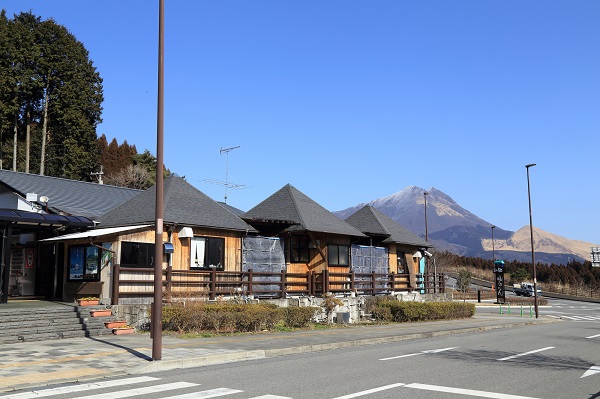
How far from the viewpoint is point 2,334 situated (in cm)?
1596

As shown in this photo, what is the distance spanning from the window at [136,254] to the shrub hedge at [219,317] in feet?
8.31

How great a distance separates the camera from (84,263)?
22406mm

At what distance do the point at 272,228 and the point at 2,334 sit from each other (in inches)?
585

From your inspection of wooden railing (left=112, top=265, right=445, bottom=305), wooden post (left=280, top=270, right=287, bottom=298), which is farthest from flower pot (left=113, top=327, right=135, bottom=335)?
wooden post (left=280, top=270, right=287, bottom=298)

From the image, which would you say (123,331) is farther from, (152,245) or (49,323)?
(152,245)

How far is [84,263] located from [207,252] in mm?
4983

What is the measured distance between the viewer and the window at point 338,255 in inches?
1167

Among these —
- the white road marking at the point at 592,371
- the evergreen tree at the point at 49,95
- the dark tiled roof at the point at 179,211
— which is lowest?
the white road marking at the point at 592,371

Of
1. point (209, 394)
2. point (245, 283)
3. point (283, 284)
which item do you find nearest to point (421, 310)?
point (283, 284)

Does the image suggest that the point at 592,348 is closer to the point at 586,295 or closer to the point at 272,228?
the point at 272,228

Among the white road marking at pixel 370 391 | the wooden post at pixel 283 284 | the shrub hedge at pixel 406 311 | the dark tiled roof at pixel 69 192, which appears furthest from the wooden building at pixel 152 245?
the white road marking at pixel 370 391

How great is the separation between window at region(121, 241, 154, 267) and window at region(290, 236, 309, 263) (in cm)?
874

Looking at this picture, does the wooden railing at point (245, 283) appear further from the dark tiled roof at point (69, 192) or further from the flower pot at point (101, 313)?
the dark tiled roof at point (69, 192)

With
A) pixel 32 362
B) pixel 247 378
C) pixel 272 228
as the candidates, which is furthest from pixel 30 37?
pixel 247 378
